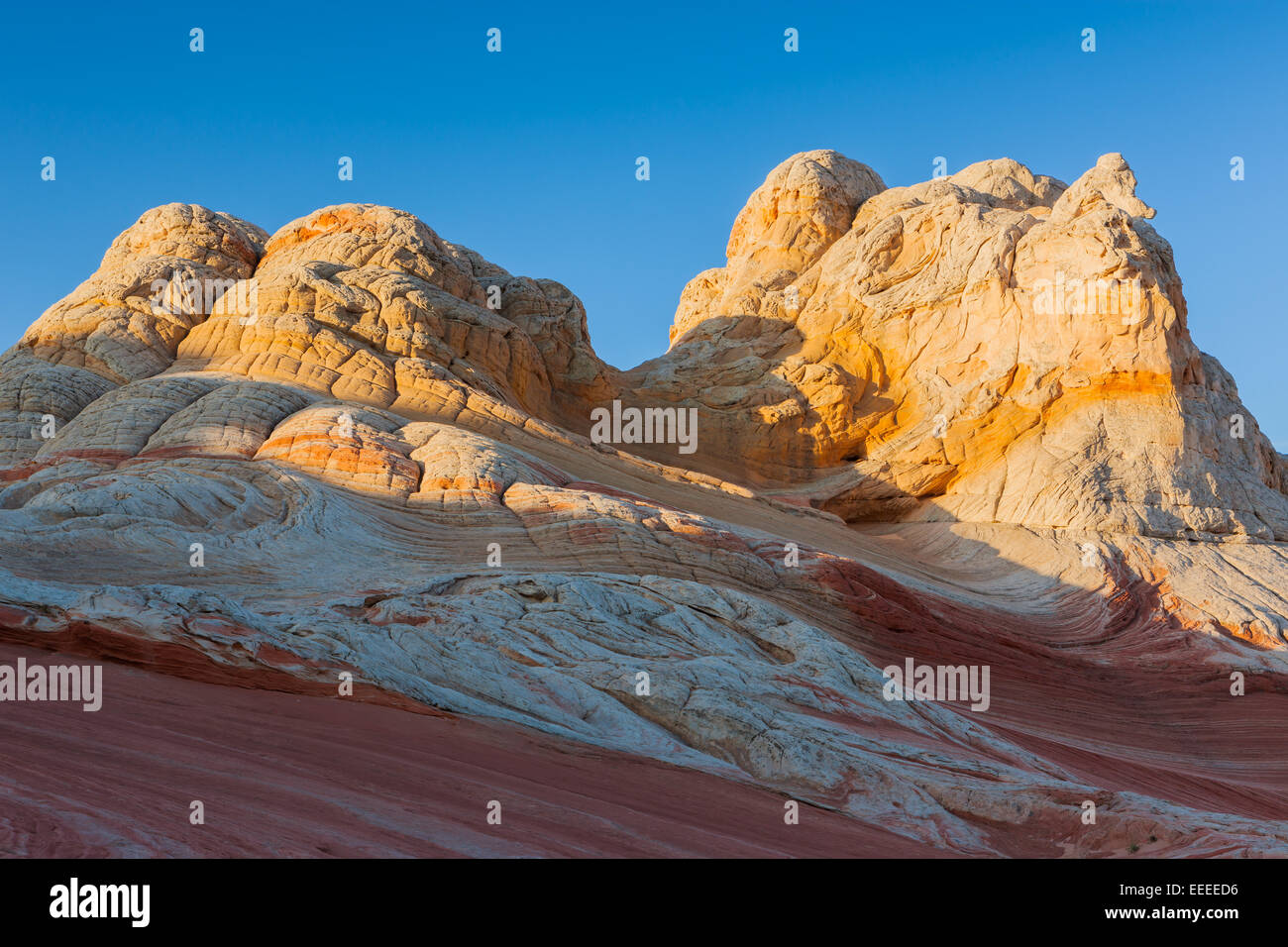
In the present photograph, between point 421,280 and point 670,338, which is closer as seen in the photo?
point 421,280

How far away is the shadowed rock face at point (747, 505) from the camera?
12.4m

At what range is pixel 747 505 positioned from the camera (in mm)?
26188

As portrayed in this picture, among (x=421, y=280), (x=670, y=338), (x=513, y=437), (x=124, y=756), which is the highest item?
(x=670, y=338)

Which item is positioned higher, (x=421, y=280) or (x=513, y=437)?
(x=421, y=280)

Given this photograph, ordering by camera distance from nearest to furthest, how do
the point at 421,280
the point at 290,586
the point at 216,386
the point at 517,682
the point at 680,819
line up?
the point at 680,819
the point at 517,682
the point at 290,586
the point at 216,386
the point at 421,280

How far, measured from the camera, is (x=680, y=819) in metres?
9.91

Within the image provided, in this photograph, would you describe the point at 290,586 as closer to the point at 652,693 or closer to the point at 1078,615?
the point at 652,693

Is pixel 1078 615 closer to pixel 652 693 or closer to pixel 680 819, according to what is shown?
pixel 652 693

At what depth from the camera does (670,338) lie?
1855 inches

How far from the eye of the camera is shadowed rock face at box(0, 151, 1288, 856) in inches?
487

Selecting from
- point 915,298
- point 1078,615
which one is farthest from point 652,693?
point 915,298
